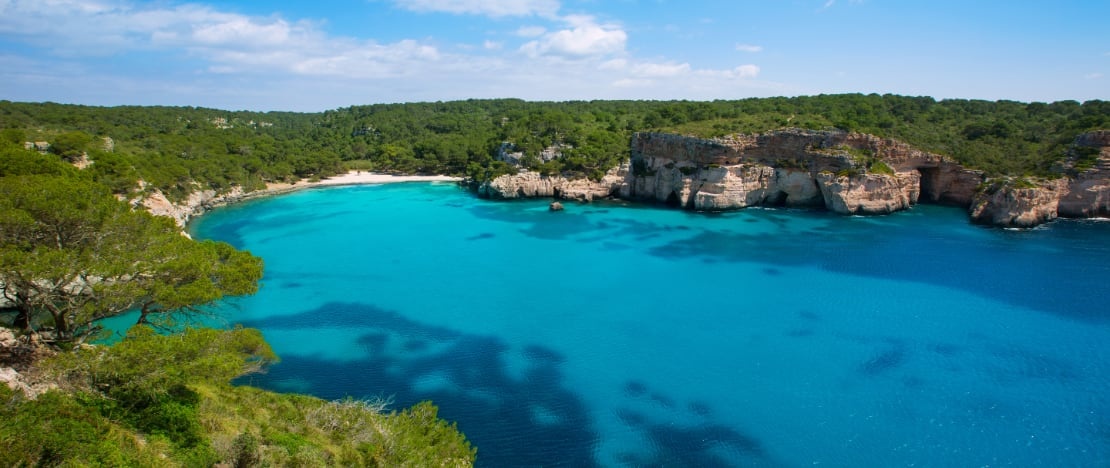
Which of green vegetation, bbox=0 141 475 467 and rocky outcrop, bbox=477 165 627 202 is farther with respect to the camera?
rocky outcrop, bbox=477 165 627 202

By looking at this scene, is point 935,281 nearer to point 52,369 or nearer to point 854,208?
point 854,208

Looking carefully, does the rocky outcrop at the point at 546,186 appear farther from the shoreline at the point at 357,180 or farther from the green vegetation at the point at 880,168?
the green vegetation at the point at 880,168

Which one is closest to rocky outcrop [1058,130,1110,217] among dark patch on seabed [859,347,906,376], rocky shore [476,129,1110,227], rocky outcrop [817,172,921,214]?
rocky shore [476,129,1110,227]

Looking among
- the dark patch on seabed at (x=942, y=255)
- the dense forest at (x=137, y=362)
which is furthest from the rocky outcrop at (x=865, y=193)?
the dense forest at (x=137, y=362)

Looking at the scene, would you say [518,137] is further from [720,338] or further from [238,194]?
[720,338]

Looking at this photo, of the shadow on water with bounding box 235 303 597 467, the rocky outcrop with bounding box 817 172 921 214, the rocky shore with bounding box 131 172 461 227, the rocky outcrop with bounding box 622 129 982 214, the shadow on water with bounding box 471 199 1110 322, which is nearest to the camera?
the shadow on water with bounding box 235 303 597 467

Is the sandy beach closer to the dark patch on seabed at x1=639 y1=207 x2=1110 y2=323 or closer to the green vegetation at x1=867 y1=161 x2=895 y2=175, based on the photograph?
the dark patch on seabed at x1=639 y1=207 x2=1110 y2=323

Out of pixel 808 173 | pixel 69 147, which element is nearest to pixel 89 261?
pixel 69 147
